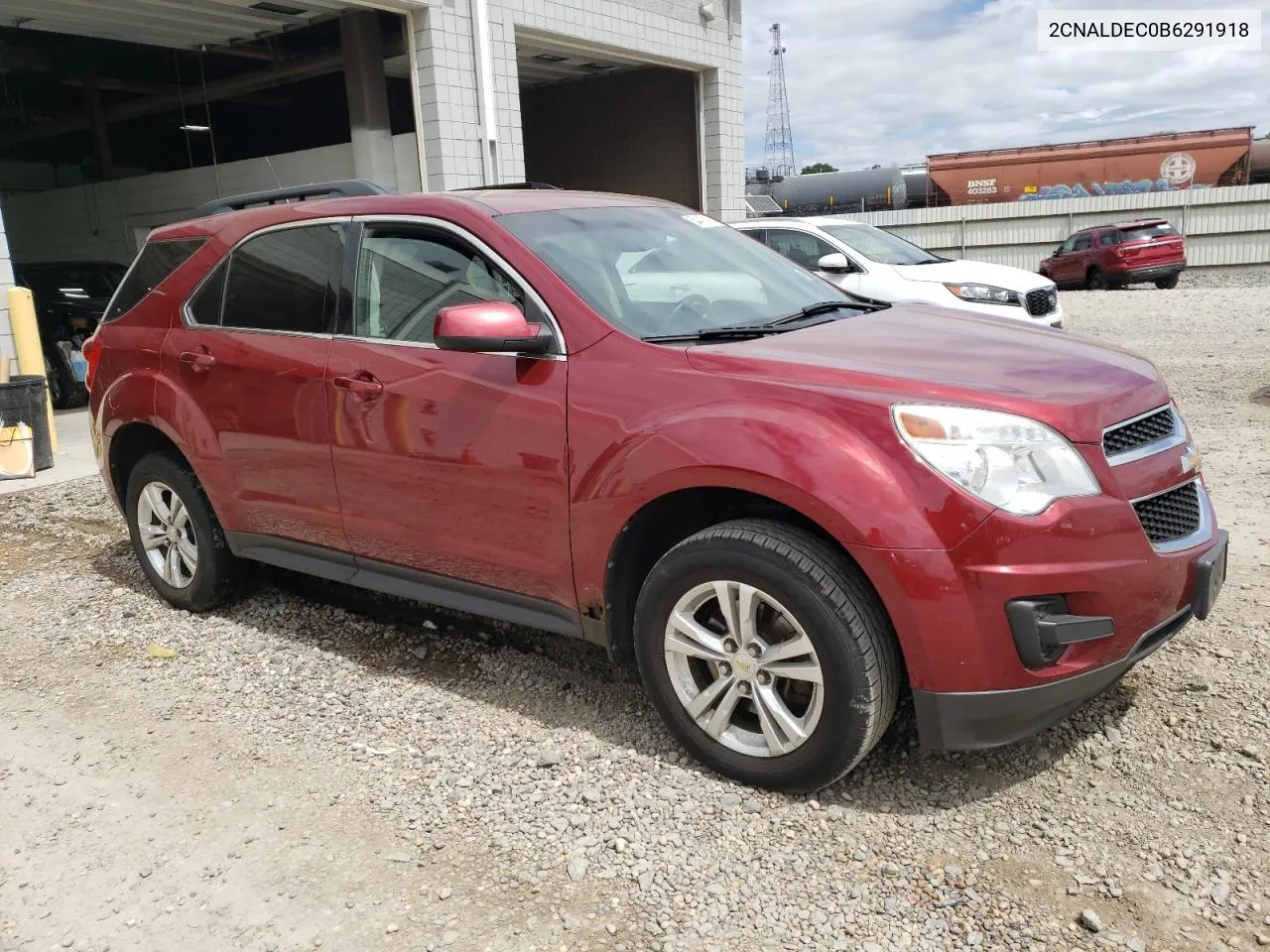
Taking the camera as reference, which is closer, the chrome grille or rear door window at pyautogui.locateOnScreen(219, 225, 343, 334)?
the chrome grille

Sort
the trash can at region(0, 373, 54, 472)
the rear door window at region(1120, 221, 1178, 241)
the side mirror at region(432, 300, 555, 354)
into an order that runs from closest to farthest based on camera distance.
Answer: the side mirror at region(432, 300, 555, 354), the trash can at region(0, 373, 54, 472), the rear door window at region(1120, 221, 1178, 241)

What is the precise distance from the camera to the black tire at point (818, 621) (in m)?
2.78

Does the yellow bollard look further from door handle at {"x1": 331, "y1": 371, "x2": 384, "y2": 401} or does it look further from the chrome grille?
the chrome grille

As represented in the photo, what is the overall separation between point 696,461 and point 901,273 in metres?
7.84

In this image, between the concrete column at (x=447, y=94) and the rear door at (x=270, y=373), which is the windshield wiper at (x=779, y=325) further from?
the concrete column at (x=447, y=94)

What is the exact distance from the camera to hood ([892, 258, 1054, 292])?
10.0 meters

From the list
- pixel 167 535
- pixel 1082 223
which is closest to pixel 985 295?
pixel 167 535

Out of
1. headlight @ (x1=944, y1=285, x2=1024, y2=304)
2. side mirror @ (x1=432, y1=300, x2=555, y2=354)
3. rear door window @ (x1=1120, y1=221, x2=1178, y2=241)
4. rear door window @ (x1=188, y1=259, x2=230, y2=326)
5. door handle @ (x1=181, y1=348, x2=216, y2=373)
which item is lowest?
headlight @ (x1=944, y1=285, x2=1024, y2=304)

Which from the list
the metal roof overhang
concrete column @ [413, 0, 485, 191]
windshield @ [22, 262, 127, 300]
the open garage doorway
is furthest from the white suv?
windshield @ [22, 262, 127, 300]

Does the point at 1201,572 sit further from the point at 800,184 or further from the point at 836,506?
the point at 800,184

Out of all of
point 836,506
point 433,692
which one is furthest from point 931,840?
point 433,692

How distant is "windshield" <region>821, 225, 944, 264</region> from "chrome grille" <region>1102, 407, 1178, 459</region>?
766 centimetres

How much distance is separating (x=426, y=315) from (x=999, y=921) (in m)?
2.61

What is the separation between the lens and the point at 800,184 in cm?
3881
